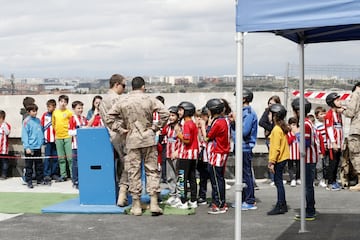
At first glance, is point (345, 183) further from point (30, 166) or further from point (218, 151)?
point (30, 166)

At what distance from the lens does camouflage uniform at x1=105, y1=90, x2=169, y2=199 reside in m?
9.33

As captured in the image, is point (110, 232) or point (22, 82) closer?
point (110, 232)

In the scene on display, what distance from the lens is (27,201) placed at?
11.0m

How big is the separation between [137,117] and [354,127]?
3.68m

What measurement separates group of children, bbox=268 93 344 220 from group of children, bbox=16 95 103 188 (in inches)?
153

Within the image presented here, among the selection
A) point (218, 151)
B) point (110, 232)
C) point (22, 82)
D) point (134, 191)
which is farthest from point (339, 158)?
point (22, 82)

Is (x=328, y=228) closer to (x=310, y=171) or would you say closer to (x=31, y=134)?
(x=310, y=171)

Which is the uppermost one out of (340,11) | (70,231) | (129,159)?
(340,11)

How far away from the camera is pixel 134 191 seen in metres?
9.45

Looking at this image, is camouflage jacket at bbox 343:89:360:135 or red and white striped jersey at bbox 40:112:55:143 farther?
red and white striped jersey at bbox 40:112:55:143

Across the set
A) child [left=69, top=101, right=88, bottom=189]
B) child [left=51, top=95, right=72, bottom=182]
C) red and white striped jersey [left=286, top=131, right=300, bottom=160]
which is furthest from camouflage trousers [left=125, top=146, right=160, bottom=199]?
child [left=51, top=95, right=72, bottom=182]

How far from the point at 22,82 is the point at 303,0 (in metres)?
14.7

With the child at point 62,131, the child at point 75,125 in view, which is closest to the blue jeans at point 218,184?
the child at point 75,125

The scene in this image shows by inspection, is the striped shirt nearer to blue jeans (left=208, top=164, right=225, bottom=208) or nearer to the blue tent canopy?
blue jeans (left=208, top=164, right=225, bottom=208)
